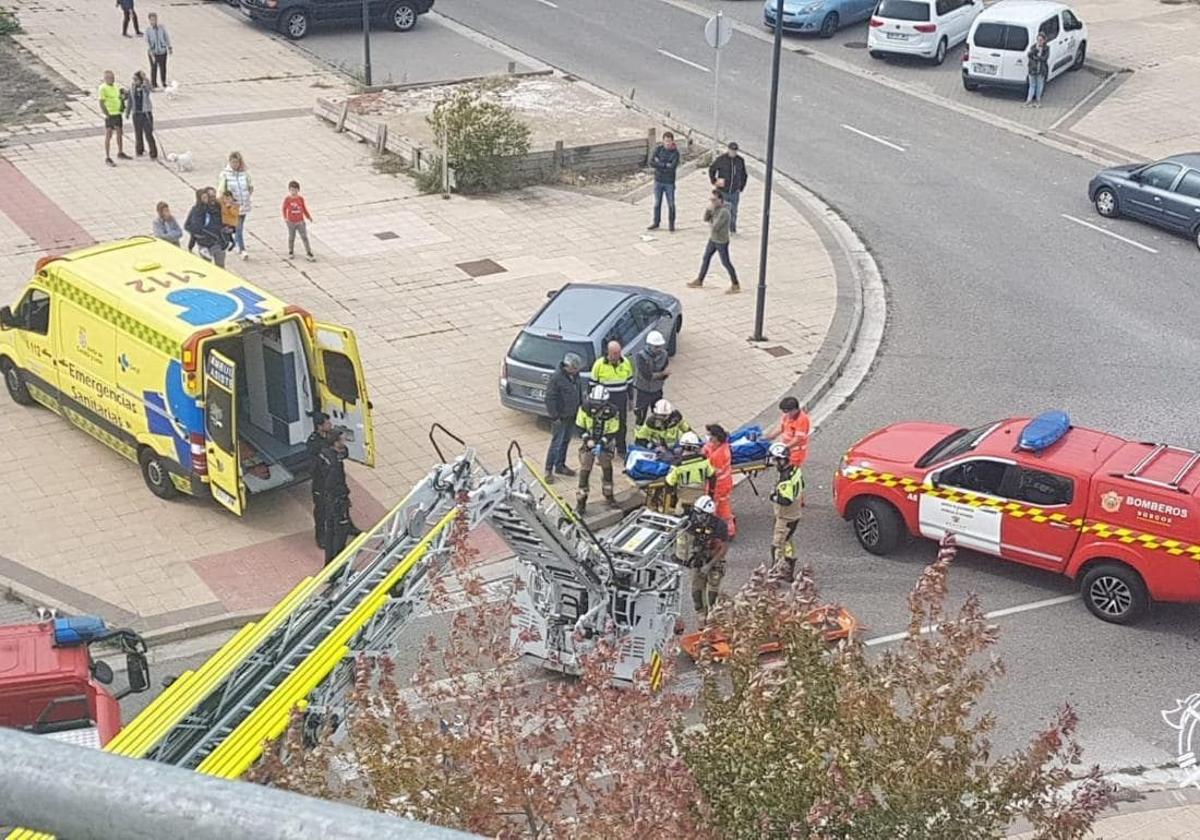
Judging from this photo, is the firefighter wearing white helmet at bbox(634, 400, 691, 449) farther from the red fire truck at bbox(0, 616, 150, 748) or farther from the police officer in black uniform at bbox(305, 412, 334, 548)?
the red fire truck at bbox(0, 616, 150, 748)

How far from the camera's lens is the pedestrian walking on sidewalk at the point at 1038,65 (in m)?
30.9

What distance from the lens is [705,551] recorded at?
13656 mm

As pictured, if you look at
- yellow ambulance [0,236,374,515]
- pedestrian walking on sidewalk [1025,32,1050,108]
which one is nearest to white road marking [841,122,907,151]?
pedestrian walking on sidewalk [1025,32,1050,108]

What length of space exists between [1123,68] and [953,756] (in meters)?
29.0

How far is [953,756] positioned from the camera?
7320mm

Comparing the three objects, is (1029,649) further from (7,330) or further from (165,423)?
(7,330)

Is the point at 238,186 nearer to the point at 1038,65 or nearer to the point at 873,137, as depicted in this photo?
the point at 873,137

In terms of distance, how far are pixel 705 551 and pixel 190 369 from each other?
507cm

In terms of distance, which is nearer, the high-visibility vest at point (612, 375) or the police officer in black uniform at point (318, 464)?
the police officer in black uniform at point (318, 464)

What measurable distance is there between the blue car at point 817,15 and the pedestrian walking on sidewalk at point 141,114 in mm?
14046

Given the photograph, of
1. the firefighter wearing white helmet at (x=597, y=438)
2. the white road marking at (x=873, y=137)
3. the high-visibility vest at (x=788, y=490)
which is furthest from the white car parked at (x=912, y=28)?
the high-visibility vest at (x=788, y=490)

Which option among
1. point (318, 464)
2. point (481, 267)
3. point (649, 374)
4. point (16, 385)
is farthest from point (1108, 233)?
point (16, 385)

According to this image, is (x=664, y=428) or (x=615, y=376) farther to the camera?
(x=615, y=376)

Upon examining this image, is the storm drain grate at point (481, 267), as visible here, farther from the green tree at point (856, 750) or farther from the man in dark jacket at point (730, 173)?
the green tree at point (856, 750)
